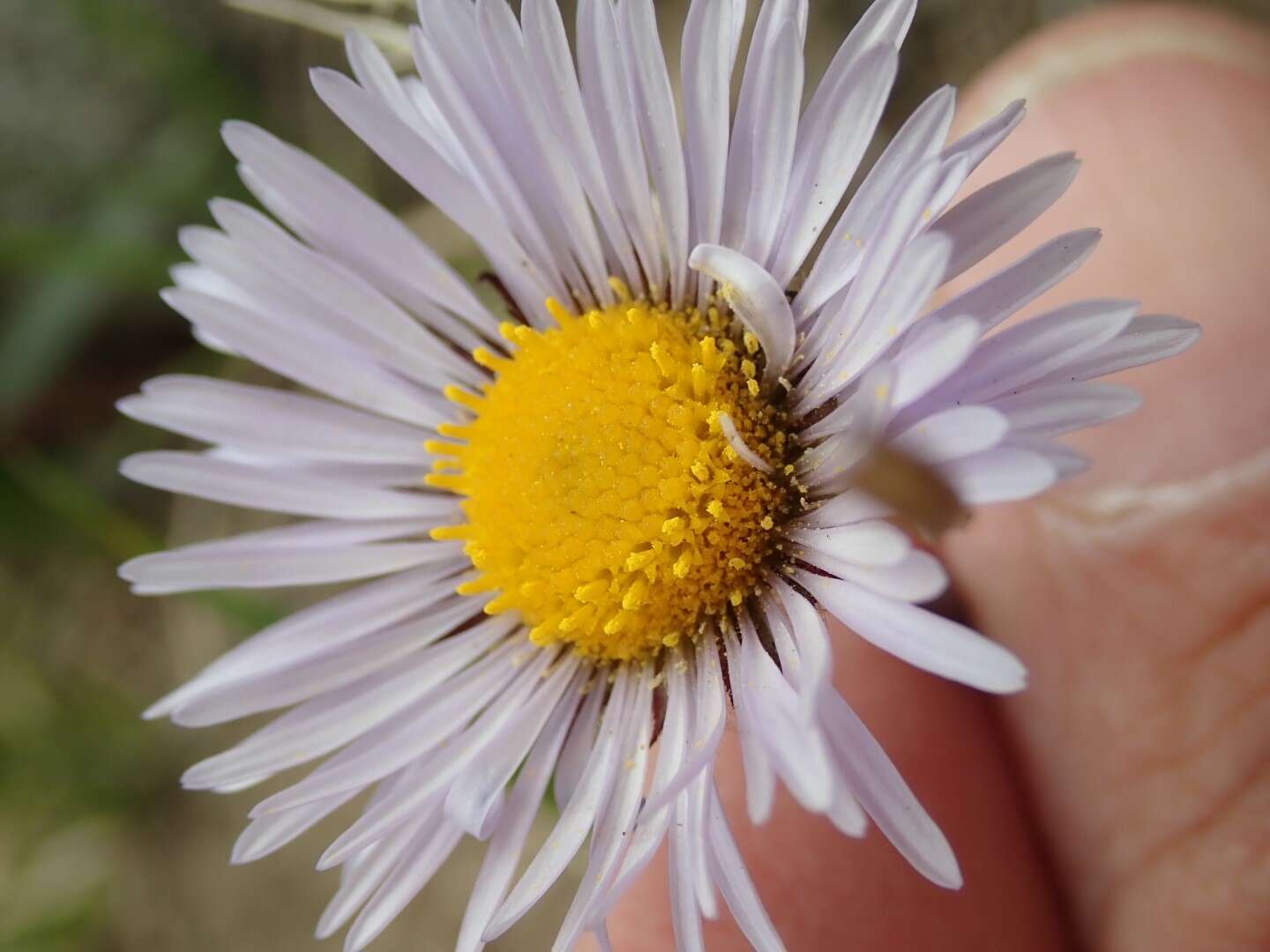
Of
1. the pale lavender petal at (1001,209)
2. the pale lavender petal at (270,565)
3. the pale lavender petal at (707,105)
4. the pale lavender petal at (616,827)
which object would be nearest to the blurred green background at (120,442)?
the pale lavender petal at (270,565)

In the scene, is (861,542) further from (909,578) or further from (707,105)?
(707,105)

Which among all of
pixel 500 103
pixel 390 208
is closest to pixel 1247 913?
pixel 500 103

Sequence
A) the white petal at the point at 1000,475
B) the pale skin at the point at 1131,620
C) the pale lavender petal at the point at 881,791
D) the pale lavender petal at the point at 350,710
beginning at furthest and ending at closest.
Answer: the pale skin at the point at 1131,620
the pale lavender petal at the point at 350,710
the pale lavender petal at the point at 881,791
the white petal at the point at 1000,475

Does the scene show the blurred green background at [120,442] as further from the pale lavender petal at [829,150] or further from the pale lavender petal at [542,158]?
the pale lavender petal at [829,150]

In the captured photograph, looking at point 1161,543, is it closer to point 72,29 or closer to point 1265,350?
point 1265,350

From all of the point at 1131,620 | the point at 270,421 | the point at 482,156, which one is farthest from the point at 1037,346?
the point at 270,421
